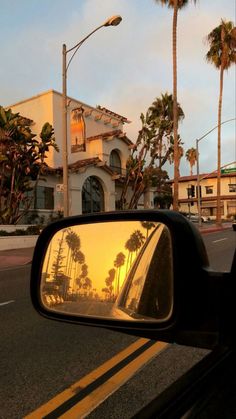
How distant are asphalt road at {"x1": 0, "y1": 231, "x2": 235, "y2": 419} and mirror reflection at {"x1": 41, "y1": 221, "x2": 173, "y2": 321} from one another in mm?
1790

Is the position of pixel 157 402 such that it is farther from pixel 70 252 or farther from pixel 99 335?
pixel 99 335

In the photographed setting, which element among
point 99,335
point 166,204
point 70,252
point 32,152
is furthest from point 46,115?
point 70,252

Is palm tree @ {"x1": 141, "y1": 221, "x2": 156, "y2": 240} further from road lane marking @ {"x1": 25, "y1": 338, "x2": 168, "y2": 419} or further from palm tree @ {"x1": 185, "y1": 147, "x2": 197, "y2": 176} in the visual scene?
palm tree @ {"x1": 185, "y1": 147, "x2": 197, "y2": 176}

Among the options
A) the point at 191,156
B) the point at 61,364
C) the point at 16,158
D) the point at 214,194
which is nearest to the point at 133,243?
the point at 61,364

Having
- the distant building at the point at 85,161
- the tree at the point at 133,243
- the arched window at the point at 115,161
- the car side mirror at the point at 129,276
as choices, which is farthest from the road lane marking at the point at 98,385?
the arched window at the point at 115,161

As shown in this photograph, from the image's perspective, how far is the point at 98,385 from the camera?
4102 millimetres

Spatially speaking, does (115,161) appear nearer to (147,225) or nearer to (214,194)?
(147,225)

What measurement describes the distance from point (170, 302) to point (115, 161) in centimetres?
3631

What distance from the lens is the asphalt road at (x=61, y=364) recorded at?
374cm

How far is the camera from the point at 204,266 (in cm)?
151

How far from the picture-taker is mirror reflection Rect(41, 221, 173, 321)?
167 centimetres

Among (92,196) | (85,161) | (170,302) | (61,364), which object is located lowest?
(61,364)

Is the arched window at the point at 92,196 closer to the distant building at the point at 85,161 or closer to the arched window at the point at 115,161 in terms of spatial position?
the distant building at the point at 85,161

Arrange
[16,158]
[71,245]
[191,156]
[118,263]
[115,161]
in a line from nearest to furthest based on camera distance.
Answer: [118,263]
[71,245]
[16,158]
[115,161]
[191,156]
